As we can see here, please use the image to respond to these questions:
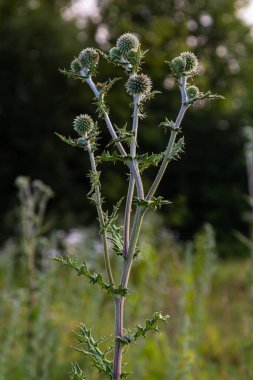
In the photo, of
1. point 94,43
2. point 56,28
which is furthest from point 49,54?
point 94,43

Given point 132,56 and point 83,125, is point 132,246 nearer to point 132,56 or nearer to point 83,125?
point 83,125

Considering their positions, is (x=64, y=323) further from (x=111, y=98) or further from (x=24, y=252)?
(x=111, y=98)

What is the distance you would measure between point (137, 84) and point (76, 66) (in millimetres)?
194

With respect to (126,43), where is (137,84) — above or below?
below

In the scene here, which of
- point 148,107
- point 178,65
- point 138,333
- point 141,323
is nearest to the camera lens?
point 138,333

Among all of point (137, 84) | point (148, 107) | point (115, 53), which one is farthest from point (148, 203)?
point (148, 107)

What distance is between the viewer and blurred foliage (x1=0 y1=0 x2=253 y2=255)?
17297mm

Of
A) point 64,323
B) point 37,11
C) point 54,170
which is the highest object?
point 37,11

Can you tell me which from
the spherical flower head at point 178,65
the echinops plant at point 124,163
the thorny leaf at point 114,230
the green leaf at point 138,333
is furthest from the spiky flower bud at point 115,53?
the green leaf at point 138,333

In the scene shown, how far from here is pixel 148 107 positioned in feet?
69.3

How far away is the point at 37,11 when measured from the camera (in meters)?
17.8

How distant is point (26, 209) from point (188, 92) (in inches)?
105

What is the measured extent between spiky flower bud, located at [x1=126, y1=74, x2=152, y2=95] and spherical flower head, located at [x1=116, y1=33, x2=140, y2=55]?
0.08m

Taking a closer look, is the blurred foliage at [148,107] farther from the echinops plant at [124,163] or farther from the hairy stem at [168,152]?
the hairy stem at [168,152]
